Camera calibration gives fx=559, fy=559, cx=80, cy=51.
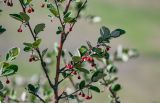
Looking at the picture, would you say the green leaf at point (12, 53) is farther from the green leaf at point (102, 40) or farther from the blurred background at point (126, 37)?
the blurred background at point (126, 37)

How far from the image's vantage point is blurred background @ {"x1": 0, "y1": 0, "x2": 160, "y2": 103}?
1567cm

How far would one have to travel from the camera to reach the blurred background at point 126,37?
51.4ft

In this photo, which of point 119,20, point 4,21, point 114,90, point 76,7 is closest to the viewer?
point 114,90

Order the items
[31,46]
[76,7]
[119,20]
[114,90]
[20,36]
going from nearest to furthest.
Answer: [31,46] < [114,90] < [76,7] < [20,36] < [119,20]

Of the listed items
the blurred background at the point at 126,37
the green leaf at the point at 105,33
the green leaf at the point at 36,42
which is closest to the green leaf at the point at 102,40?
the green leaf at the point at 105,33

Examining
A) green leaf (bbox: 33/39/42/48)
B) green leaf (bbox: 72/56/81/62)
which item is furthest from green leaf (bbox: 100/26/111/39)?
green leaf (bbox: 33/39/42/48)

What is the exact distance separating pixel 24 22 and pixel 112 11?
21.0m

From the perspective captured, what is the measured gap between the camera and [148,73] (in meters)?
17.0

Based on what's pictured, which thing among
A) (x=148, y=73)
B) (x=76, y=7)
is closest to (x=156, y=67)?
(x=148, y=73)

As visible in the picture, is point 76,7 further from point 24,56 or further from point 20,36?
point 20,36

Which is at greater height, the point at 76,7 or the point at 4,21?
the point at 4,21

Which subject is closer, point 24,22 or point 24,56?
point 24,22

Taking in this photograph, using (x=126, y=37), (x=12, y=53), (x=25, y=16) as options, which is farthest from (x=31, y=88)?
(x=126, y=37)

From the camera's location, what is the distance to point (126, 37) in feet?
67.0
